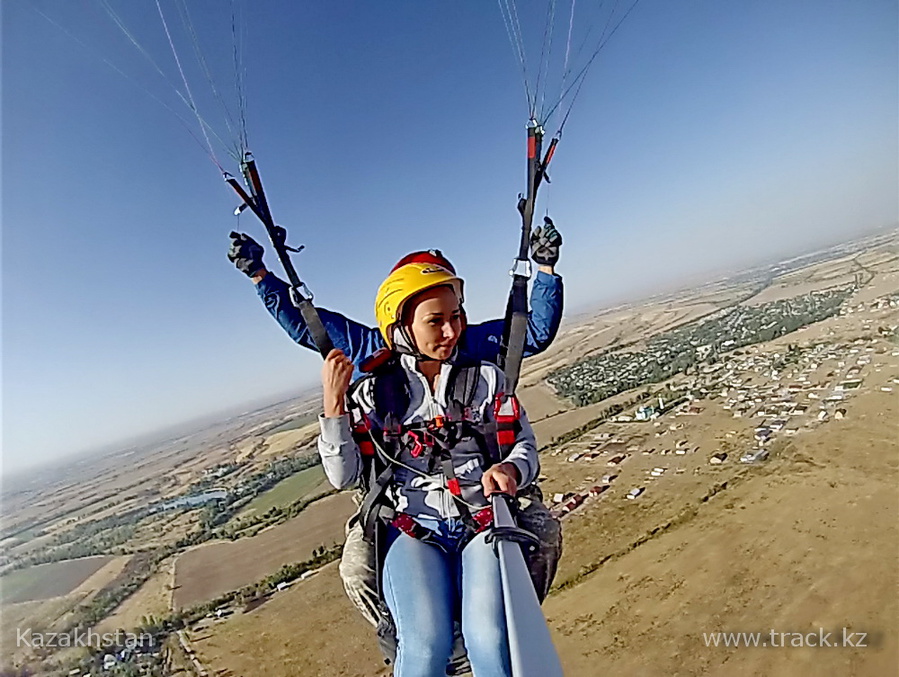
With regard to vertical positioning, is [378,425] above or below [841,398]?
above

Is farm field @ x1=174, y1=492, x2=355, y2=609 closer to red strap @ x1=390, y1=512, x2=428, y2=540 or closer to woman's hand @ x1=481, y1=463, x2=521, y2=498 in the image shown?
red strap @ x1=390, y1=512, x2=428, y2=540

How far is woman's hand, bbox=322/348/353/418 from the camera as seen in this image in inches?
47.2

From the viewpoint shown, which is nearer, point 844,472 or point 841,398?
point 844,472

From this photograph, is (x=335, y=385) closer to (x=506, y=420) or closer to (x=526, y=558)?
(x=506, y=420)

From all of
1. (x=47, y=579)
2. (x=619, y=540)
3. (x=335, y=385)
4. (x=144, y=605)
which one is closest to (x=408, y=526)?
(x=335, y=385)

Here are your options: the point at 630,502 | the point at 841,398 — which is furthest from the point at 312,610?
the point at 841,398

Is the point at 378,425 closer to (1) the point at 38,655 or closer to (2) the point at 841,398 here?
(1) the point at 38,655

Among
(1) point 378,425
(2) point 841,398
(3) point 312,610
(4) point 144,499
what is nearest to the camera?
(1) point 378,425

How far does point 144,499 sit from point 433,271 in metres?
17.7

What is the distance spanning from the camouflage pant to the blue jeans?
68mm

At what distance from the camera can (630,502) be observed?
9.10 m

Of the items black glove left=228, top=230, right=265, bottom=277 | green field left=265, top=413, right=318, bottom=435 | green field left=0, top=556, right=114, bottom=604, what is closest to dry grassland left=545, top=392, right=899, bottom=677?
black glove left=228, top=230, right=265, bottom=277

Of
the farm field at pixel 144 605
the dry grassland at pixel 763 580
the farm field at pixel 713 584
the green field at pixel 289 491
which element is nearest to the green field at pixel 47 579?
the farm field at pixel 144 605

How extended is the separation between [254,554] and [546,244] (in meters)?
10.2
